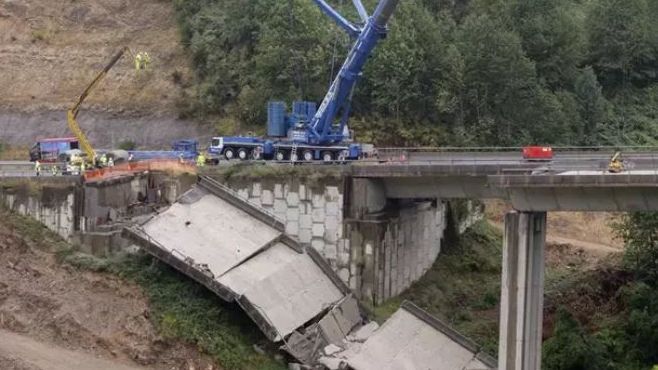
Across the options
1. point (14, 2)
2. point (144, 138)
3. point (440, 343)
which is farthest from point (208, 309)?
point (14, 2)

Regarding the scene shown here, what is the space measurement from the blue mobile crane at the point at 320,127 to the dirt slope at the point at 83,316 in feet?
36.6

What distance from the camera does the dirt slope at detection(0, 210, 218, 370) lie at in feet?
102

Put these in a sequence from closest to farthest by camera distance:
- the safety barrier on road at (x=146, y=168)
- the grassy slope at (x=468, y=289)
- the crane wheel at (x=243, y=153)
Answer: the grassy slope at (x=468, y=289) < the safety barrier on road at (x=146, y=168) < the crane wheel at (x=243, y=153)

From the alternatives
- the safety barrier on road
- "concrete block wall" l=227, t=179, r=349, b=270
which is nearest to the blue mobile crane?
the safety barrier on road

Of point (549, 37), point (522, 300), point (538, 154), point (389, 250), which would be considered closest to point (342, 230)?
point (389, 250)

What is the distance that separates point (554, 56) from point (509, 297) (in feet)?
108

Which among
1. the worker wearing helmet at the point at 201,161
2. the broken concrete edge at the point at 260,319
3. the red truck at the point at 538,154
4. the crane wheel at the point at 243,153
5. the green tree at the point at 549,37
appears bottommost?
the broken concrete edge at the point at 260,319

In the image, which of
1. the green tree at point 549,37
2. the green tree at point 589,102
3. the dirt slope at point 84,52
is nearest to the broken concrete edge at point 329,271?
the dirt slope at point 84,52

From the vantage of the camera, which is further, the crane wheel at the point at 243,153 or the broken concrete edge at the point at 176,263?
the crane wheel at the point at 243,153

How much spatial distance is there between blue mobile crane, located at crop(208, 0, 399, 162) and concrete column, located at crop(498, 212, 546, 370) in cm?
1360

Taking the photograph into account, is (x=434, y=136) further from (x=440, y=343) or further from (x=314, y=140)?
(x=440, y=343)

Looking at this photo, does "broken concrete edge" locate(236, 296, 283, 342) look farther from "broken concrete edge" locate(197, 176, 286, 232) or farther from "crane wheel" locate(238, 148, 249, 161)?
"crane wheel" locate(238, 148, 249, 161)

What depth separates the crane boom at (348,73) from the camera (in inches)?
1603

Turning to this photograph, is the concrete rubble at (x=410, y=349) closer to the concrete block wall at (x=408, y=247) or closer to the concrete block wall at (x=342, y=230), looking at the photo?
the concrete block wall at (x=342, y=230)
